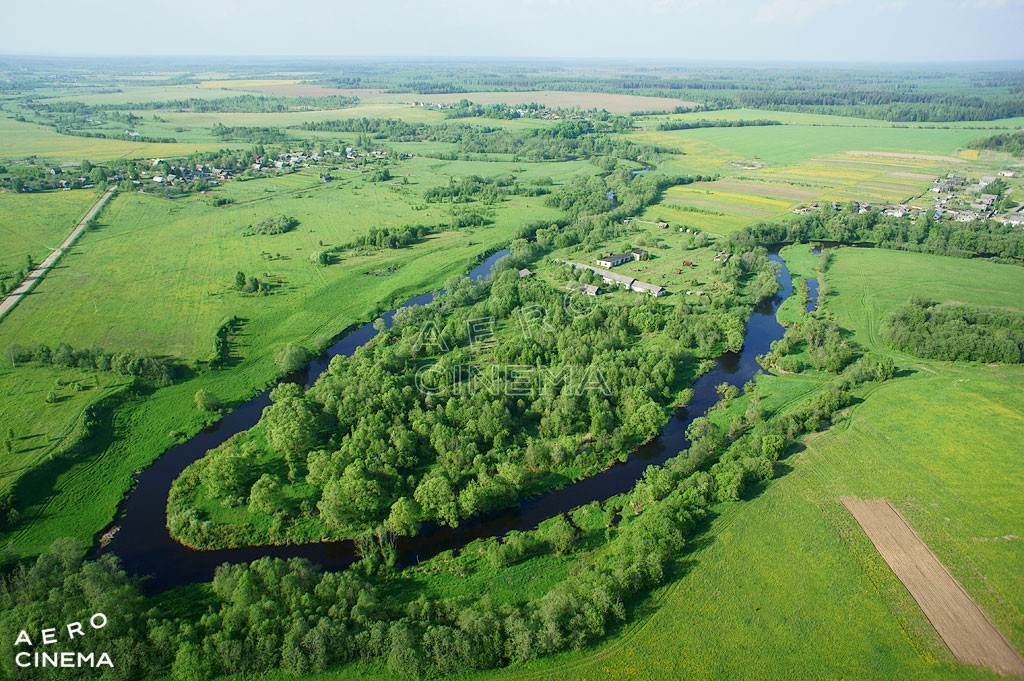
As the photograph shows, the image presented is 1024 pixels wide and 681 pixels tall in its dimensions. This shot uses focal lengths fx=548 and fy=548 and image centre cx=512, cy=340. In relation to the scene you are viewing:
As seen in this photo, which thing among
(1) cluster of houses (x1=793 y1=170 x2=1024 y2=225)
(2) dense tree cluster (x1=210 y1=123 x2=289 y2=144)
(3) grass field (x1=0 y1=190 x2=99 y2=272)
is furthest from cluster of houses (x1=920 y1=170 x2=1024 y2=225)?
(2) dense tree cluster (x1=210 y1=123 x2=289 y2=144)

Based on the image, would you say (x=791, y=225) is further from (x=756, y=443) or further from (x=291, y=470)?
(x=291, y=470)

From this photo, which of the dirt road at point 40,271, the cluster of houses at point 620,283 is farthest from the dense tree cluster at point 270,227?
the cluster of houses at point 620,283

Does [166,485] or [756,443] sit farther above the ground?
[756,443]

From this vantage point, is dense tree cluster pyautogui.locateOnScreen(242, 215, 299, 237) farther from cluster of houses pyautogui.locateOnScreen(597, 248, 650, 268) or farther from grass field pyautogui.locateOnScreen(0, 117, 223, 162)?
grass field pyautogui.locateOnScreen(0, 117, 223, 162)

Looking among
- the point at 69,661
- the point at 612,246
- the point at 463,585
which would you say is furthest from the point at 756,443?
the point at 612,246

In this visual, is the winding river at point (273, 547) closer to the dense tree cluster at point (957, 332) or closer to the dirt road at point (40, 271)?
the dense tree cluster at point (957, 332)

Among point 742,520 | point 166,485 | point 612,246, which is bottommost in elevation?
point 166,485

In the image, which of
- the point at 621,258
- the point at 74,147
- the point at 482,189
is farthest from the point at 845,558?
the point at 74,147
